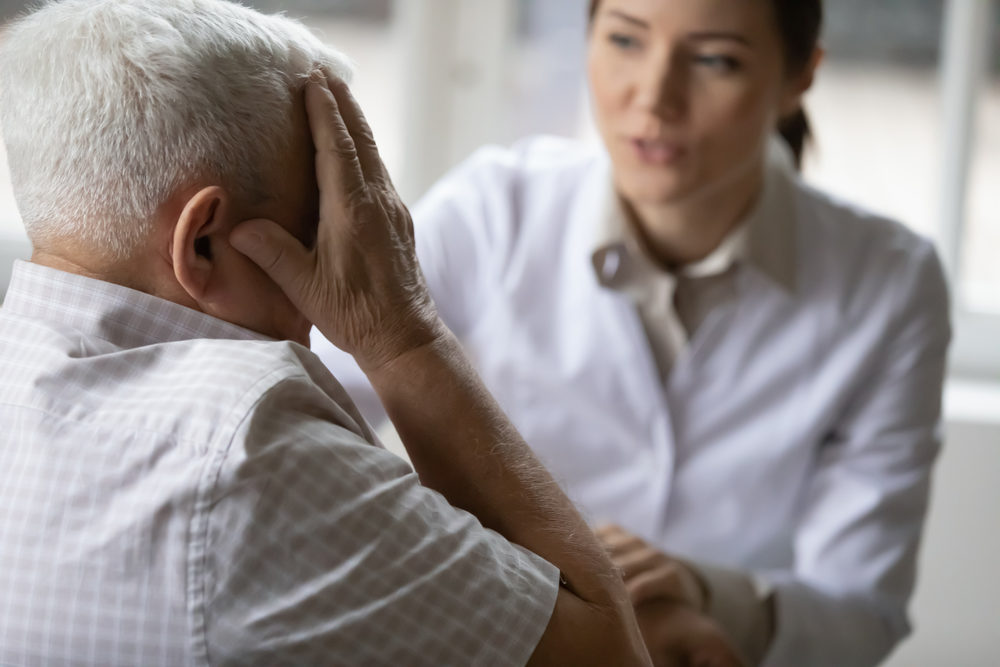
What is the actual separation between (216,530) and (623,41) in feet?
3.23

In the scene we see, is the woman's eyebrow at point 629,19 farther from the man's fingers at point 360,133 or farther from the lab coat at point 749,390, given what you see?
the man's fingers at point 360,133

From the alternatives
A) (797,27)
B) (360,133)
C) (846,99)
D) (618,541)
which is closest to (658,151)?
(797,27)

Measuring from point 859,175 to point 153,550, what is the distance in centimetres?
219

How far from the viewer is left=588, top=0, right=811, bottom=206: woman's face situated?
1.36 metres

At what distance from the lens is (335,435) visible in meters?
0.69

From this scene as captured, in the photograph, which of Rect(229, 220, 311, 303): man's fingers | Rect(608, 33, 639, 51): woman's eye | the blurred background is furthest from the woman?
Answer: the blurred background

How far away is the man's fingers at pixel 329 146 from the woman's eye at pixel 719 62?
29.3 inches

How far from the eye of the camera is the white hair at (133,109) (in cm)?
70

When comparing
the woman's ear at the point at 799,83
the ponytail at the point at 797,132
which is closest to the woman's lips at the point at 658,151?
the woman's ear at the point at 799,83

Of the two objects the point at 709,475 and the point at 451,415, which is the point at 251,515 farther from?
the point at 709,475

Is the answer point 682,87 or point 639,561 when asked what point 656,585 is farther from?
point 682,87

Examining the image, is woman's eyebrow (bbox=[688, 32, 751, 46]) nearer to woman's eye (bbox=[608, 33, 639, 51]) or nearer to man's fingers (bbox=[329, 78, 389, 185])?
woman's eye (bbox=[608, 33, 639, 51])

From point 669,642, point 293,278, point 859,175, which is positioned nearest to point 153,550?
point 293,278

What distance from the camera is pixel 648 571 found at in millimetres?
1178
